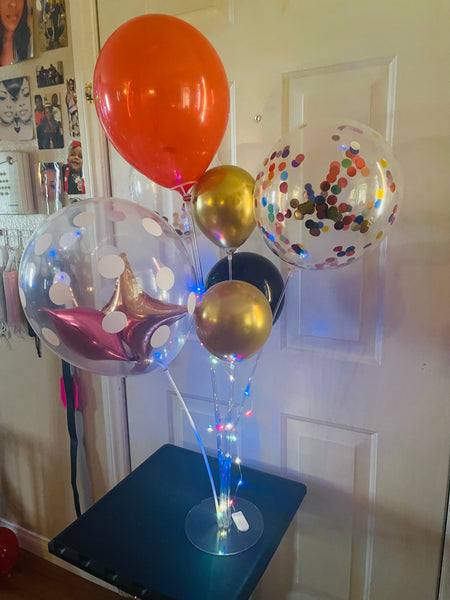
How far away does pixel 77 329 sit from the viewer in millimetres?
777

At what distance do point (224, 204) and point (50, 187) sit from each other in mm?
852

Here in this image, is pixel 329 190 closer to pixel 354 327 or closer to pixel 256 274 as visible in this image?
pixel 256 274

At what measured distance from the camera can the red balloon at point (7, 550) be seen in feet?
5.62

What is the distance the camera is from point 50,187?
1429 millimetres

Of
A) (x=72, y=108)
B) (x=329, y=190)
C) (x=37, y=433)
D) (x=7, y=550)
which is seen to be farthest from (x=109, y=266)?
(x=7, y=550)

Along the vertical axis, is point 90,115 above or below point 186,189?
above

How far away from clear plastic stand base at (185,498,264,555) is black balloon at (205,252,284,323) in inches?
20.4

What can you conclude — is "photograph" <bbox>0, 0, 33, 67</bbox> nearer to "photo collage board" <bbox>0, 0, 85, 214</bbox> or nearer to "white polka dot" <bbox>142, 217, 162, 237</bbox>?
"photo collage board" <bbox>0, 0, 85, 214</bbox>

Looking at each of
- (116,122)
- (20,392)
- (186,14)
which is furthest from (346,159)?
(20,392)

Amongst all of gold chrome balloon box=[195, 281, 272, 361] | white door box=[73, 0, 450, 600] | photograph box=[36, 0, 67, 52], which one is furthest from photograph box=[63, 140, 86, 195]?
gold chrome balloon box=[195, 281, 272, 361]

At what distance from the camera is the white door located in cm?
95

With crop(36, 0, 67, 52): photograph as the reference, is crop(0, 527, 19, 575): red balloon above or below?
below

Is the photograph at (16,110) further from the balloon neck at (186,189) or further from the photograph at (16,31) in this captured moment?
the balloon neck at (186,189)

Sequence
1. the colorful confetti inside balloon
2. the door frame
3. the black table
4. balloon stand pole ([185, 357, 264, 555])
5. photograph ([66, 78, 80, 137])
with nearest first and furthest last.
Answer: the colorful confetti inside balloon → the black table → balloon stand pole ([185, 357, 264, 555]) → the door frame → photograph ([66, 78, 80, 137])
